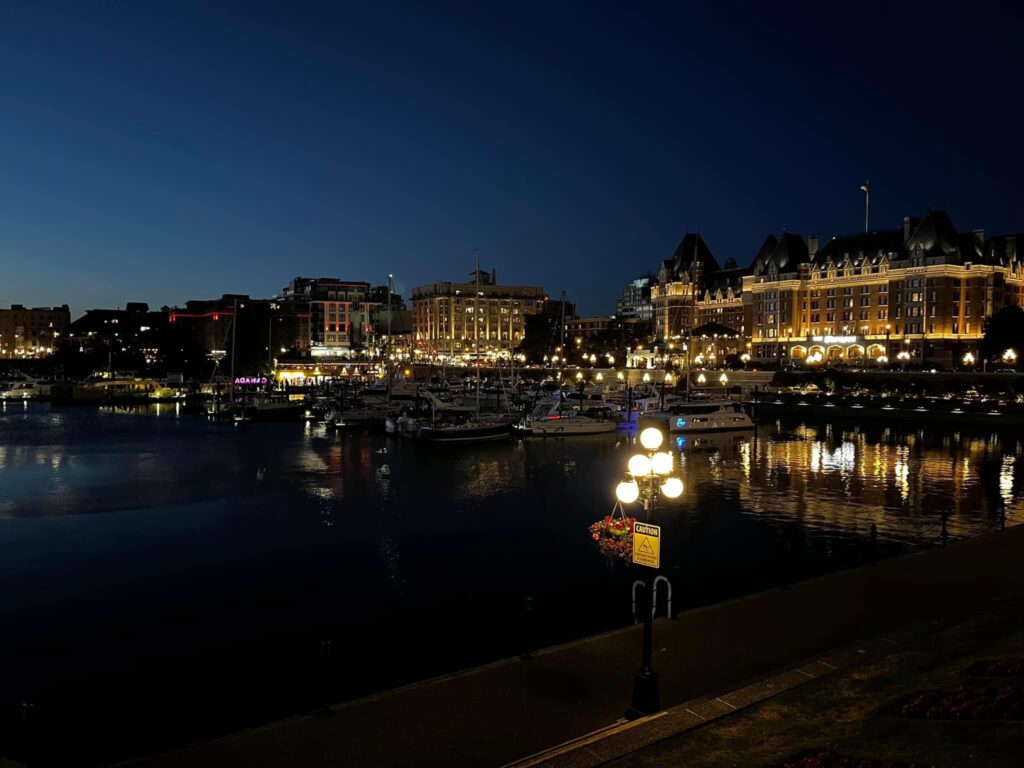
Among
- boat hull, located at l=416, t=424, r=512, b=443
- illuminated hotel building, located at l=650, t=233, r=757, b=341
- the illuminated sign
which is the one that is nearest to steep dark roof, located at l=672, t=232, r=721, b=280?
illuminated hotel building, located at l=650, t=233, r=757, b=341

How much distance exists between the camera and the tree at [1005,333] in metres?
89.6

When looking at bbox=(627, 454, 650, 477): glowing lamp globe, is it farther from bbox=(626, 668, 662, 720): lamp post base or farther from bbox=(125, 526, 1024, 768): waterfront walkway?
bbox=(125, 526, 1024, 768): waterfront walkway

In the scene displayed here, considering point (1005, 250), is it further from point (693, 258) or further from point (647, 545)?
point (647, 545)

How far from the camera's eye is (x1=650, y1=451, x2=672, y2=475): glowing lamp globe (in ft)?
34.8

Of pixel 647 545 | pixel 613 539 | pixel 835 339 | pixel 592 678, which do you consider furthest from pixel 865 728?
pixel 835 339

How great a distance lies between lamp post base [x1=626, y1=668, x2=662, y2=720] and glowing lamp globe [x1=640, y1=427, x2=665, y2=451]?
3.06 m

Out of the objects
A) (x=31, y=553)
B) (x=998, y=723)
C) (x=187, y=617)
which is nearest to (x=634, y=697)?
(x=998, y=723)

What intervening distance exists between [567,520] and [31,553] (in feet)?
58.5

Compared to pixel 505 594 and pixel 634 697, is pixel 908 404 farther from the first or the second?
pixel 634 697

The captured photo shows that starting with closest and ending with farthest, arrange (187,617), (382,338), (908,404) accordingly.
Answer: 1. (187,617)
2. (908,404)
3. (382,338)

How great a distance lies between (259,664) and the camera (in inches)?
598

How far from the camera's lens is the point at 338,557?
23.7 m

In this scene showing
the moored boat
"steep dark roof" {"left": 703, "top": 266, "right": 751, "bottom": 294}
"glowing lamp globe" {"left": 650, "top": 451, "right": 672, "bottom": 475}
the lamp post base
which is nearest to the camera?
the lamp post base

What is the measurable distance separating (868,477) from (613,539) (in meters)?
22.3
